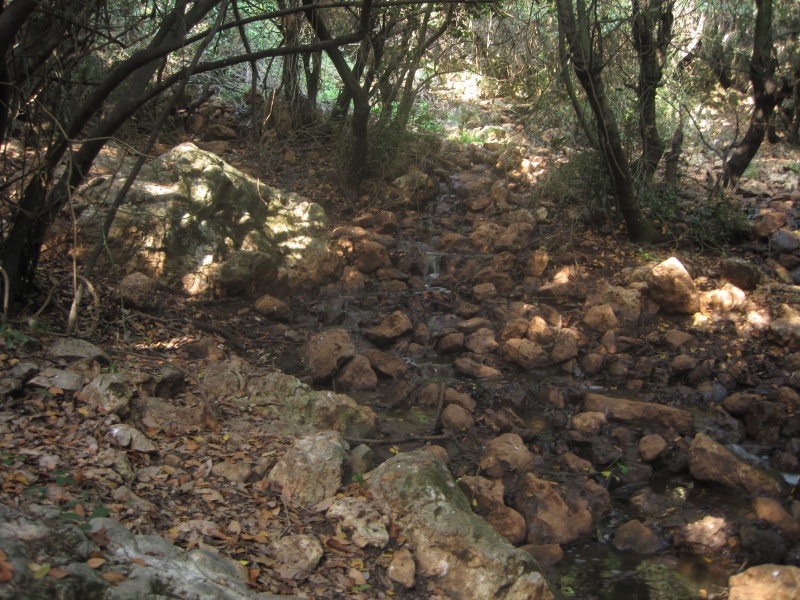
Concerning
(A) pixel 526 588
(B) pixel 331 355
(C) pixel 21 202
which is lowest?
(A) pixel 526 588

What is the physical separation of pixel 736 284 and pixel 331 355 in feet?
14.4

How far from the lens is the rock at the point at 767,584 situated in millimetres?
3506


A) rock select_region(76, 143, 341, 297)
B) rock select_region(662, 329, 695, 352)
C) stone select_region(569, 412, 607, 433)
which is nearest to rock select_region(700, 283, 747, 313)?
rock select_region(662, 329, 695, 352)

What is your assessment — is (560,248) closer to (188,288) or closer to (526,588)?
(188,288)

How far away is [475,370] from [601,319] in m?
1.55

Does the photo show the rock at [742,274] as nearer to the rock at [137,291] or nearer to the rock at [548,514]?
the rock at [548,514]

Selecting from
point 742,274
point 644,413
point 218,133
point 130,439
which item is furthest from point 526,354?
point 218,133

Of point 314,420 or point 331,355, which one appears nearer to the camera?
point 314,420

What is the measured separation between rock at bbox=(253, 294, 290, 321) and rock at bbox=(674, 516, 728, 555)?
4.03m

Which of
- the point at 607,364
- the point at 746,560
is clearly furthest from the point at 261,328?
the point at 746,560

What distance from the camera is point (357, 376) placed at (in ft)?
19.4

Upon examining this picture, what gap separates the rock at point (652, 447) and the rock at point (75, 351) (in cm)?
372

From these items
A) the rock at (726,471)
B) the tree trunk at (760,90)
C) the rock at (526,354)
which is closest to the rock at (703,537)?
the rock at (726,471)

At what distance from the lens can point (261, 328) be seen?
21.4ft
